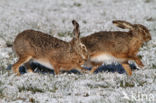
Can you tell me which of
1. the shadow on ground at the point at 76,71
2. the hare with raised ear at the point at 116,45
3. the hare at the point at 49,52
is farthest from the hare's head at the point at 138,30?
the hare at the point at 49,52

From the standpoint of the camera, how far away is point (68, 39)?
11.5m

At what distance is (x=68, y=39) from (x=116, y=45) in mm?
3519

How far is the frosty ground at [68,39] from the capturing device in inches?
237

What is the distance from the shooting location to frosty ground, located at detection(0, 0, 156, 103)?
6020 millimetres

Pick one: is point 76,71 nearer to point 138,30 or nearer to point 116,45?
point 116,45

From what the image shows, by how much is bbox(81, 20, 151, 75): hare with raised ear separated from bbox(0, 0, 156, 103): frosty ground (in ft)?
1.41

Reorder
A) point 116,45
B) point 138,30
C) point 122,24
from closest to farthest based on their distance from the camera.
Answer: point 116,45 → point 122,24 → point 138,30

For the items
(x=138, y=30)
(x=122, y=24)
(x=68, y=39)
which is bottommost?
(x=68, y=39)

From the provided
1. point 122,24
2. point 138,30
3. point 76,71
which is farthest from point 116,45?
point 76,71

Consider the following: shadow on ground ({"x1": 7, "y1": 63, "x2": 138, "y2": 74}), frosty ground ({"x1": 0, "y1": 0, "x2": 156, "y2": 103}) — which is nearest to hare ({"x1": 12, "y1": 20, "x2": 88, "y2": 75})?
frosty ground ({"x1": 0, "y1": 0, "x2": 156, "y2": 103})

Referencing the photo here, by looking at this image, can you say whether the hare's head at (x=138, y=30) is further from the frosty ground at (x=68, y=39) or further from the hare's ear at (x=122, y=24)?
the frosty ground at (x=68, y=39)

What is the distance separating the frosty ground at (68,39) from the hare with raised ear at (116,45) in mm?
428

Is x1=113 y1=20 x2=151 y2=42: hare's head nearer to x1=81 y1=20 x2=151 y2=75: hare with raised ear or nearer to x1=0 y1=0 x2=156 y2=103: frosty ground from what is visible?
x1=81 y1=20 x2=151 y2=75: hare with raised ear

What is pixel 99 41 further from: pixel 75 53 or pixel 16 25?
pixel 16 25
